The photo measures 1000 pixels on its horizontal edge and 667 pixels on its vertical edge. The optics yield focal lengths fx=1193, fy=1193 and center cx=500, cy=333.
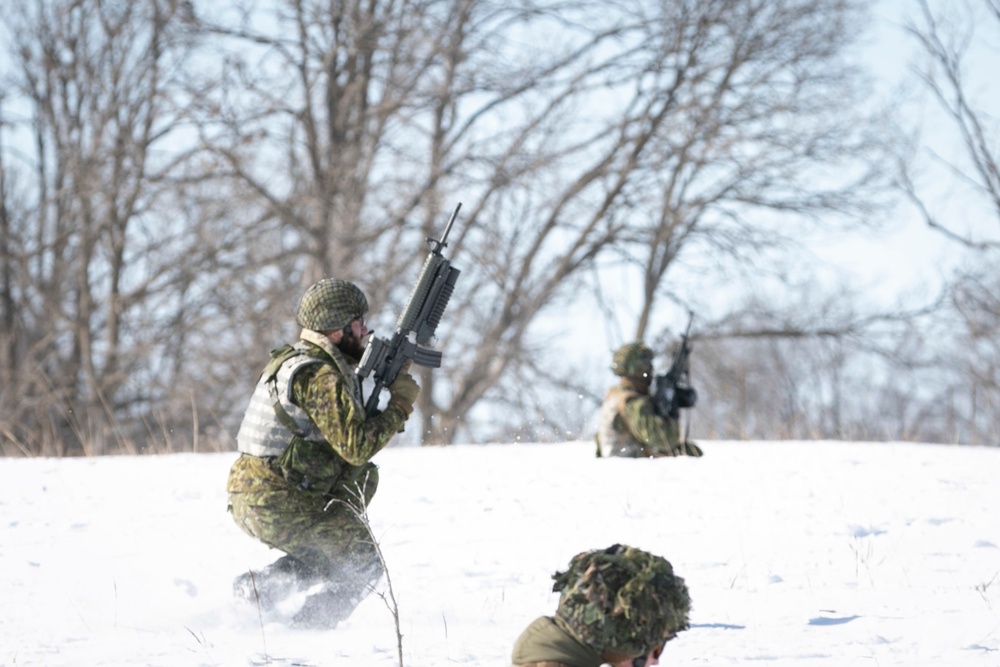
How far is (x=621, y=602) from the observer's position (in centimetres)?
296

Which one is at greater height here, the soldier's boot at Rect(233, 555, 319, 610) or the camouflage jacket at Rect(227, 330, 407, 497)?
the camouflage jacket at Rect(227, 330, 407, 497)

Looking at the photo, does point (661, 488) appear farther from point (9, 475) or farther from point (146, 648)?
point (9, 475)

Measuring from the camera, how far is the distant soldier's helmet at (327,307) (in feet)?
16.3

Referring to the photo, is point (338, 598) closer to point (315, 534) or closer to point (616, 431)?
point (315, 534)

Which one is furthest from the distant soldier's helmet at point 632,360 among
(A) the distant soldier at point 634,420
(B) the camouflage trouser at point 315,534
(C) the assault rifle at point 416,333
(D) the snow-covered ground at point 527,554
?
(B) the camouflage trouser at point 315,534

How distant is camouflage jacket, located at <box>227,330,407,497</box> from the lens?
15.5 ft

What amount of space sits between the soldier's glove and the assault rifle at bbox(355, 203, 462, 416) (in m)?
0.03

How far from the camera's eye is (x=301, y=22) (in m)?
17.3

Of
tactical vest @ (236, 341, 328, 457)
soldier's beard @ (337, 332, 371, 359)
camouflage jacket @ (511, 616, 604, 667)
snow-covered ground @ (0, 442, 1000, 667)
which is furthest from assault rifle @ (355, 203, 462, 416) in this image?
camouflage jacket @ (511, 616, 604, 667)

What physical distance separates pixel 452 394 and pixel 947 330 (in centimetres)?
829

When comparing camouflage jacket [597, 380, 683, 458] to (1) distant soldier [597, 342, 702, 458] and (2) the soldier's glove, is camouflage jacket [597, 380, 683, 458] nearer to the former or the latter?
(1) distant soldier [597, 342, 702, 458]

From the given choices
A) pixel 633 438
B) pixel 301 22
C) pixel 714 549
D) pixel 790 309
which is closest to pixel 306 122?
pixel 301 22

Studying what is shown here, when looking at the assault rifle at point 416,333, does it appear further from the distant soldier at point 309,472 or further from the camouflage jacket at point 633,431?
the camouflage jacket at point 633,431

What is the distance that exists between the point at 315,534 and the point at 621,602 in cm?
221
